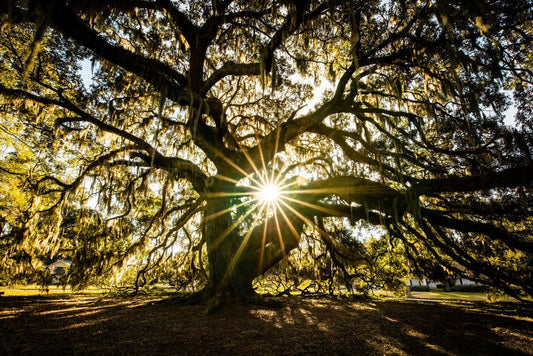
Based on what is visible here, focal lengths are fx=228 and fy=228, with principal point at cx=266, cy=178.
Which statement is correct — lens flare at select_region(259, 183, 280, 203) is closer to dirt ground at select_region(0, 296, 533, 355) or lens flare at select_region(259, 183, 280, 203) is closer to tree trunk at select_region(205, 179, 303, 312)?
tree trunk at select_region(205, 179, 303, 312)

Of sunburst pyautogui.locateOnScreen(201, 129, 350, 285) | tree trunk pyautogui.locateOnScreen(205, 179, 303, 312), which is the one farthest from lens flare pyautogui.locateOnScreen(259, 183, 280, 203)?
tree trunk pyautogui.locateOnScreen(205, 179, 303, 312)

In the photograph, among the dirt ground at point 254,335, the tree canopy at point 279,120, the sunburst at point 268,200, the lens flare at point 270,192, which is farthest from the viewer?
the lens flare at point 270,192

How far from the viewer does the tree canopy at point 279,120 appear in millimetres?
4523

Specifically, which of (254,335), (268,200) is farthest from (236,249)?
(254,335)

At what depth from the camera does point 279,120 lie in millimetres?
8258

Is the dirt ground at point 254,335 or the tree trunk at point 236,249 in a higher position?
the tree trunk at point 236,249

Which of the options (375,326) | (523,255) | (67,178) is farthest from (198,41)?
(523,255)

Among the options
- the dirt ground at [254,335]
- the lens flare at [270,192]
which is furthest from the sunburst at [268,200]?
the dirt ground at [254,335]

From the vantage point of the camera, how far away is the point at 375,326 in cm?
407

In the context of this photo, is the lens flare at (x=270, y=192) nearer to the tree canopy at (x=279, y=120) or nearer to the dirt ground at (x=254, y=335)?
the tree canopy at (x=279, y=120)

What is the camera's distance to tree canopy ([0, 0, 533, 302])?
4523 millimetres

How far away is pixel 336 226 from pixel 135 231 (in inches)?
332

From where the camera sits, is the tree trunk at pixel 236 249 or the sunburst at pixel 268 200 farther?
the sunburst at pixel 268 200

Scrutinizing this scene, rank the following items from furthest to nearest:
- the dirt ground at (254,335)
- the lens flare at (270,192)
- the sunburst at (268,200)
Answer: the lens flare at (270,192), the sunburst at (268,200), the dirt ground at (254,335)
